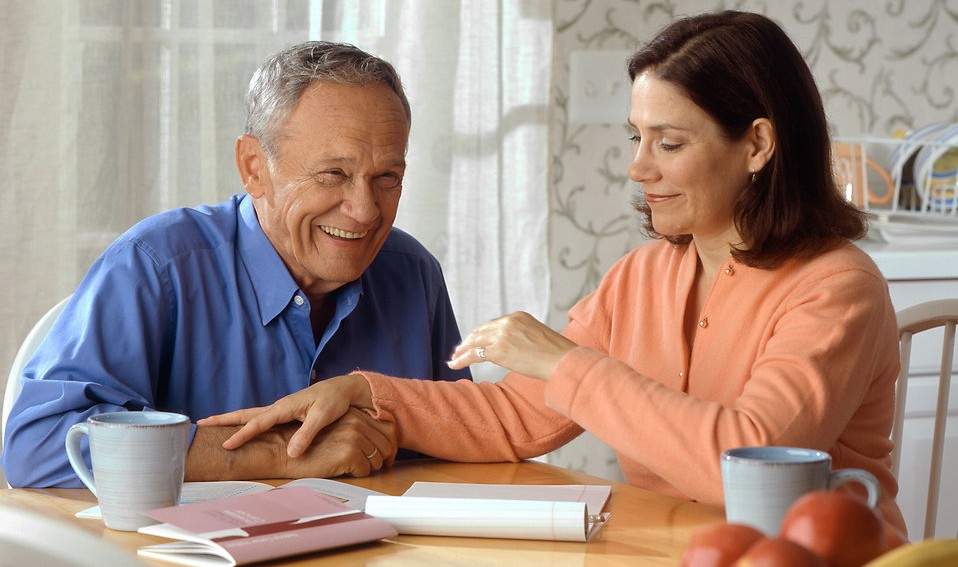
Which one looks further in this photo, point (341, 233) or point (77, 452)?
point (341, 233)

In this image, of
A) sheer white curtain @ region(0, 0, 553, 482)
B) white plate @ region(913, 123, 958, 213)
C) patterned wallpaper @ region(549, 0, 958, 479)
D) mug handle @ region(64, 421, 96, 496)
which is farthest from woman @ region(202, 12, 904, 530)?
white plate @ region(913, 123, 958, 213)

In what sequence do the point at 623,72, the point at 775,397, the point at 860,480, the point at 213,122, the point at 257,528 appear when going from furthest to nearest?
the point at 623,72
the point at 213,122
the point at 775,397
the point at 257,528
the point at 860,480

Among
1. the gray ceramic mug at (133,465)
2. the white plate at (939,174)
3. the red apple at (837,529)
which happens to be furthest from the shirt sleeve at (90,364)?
the white plate at (939,174)

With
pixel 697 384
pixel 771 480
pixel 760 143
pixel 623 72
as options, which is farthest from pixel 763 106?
pixel 623 72

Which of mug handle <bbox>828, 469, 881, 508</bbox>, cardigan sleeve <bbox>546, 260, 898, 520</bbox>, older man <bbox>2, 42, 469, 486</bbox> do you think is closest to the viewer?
mug handle <bbox>828, 469, 881, 508</bbox>

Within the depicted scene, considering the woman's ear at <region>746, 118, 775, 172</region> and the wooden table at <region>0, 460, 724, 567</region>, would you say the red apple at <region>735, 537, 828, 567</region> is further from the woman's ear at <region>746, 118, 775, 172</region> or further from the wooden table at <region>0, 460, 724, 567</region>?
the woman's ear at <region>746, 118, 775, 172</region>

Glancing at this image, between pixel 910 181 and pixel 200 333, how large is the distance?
1.96 m

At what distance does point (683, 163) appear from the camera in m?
1.51

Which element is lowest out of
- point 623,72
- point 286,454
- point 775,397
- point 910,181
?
point 286,454

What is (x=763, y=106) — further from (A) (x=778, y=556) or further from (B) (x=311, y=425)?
(A) (x=778, y=556)

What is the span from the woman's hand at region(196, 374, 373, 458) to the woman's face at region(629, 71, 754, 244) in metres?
0.47

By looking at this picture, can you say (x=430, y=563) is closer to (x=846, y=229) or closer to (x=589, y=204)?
(x=846, y=229)

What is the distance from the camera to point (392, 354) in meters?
1.67

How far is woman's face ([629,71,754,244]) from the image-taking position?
150 cm
